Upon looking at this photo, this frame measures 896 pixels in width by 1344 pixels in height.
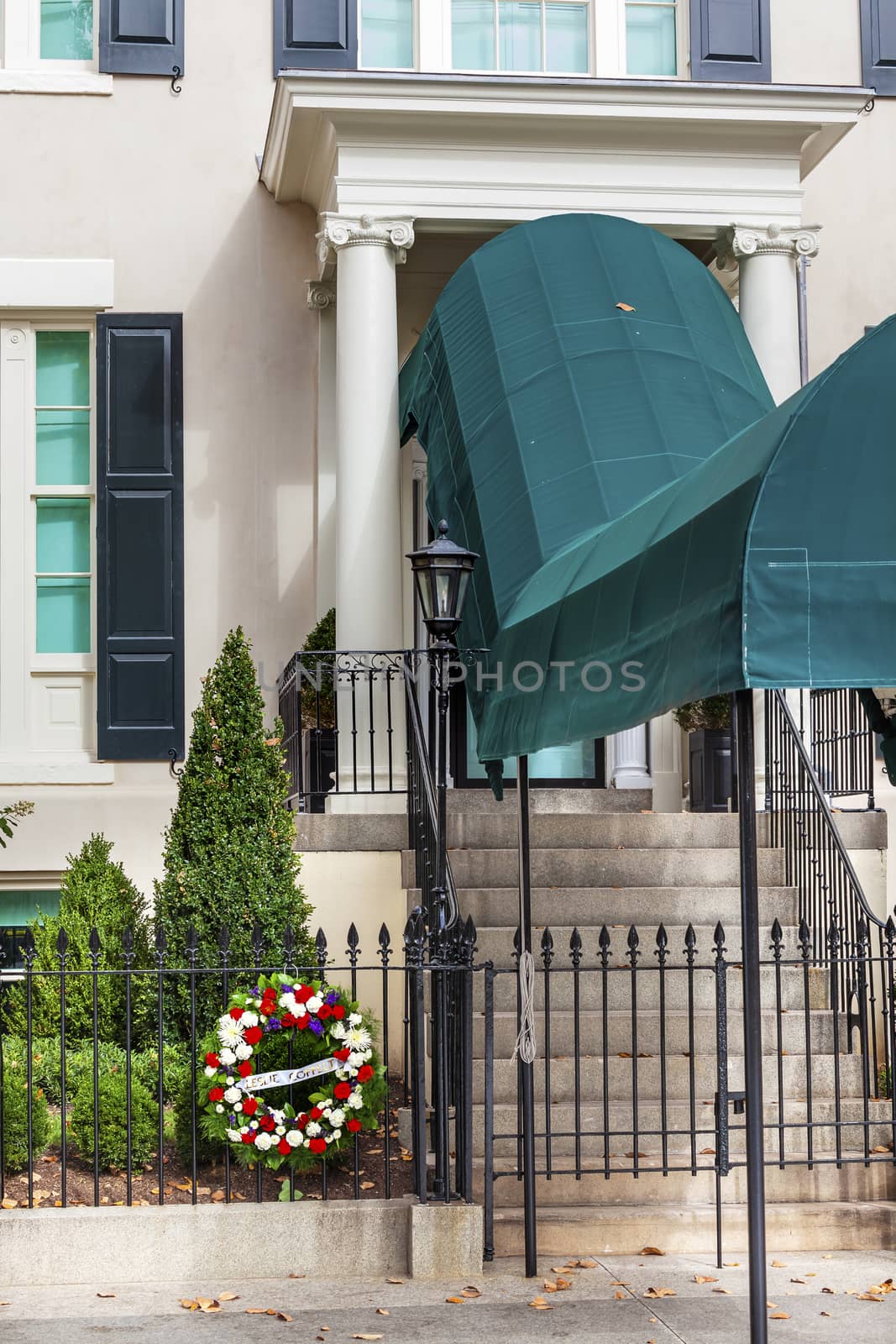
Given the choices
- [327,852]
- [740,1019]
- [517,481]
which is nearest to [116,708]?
[327,852]

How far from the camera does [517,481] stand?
7.88 m

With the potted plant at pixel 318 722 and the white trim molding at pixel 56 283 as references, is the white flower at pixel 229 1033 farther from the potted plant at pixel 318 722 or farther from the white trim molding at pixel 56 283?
the white trim molding at pixel 56 283

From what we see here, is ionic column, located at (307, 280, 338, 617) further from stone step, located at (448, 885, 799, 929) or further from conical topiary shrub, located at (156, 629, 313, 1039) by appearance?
stone step, located at (448, 885, 799, 929)

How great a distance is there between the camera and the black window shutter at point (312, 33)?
1139 cm

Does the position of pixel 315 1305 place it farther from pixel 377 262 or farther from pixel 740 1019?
pixel 377 262

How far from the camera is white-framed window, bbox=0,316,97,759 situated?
36.5 ft

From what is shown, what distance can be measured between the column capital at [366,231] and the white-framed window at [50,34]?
9.20 feet

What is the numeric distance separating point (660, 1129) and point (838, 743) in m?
3.72

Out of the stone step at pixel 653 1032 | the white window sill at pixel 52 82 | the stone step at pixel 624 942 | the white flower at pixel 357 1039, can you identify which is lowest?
the stone step at pixel 653 1032

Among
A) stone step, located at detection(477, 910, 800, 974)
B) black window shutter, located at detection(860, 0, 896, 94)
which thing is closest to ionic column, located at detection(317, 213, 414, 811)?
stone step, located at detection(477, 910, 800, 974)

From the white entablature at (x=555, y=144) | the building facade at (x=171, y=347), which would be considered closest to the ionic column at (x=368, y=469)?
the white entablature at (x=555, y=144)

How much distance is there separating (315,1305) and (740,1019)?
109 inches

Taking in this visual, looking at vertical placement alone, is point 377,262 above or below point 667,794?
above

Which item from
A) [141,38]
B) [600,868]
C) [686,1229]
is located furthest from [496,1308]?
[141,38]
